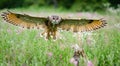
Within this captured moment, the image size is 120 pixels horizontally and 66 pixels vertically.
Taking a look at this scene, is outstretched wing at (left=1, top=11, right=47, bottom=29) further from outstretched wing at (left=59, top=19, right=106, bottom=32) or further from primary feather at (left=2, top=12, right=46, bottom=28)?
outstretched wing at (left=59, top=19, right=106, bottom=32)

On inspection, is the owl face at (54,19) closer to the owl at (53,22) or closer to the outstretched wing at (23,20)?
the owl at (53,22)

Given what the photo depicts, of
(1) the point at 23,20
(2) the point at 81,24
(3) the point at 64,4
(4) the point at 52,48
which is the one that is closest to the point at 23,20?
A: (1) the point at 23,20

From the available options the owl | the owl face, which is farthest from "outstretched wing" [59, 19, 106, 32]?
the owl face

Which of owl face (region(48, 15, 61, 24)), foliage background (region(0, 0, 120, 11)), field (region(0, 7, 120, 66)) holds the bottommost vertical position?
foliage background (region(0, 0, 120, 11))

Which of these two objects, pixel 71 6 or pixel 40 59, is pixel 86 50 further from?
pixel 71 6

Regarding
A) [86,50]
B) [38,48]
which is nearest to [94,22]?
[86,50]

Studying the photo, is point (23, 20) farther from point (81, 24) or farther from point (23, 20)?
point (81, 24)

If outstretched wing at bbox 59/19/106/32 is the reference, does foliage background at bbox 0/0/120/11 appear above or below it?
below

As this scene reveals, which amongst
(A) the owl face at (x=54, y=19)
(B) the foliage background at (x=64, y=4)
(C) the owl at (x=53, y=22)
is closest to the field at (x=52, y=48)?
(C) the owl at (x=53, y=22)
